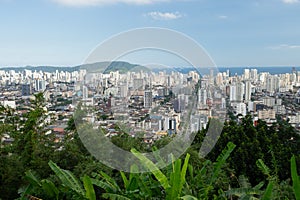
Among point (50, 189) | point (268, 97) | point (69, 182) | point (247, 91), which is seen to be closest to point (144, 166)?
point (69, 182)

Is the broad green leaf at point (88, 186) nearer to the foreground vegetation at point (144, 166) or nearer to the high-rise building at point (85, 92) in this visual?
the foreground vegetation at point (144, 166)

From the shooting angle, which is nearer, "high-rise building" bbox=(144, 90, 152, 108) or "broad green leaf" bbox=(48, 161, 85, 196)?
"broad green leaf" bbox=(48, 161, 85, 196)

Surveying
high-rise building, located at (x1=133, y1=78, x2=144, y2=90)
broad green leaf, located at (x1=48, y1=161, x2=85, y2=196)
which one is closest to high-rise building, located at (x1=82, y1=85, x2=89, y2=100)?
high-rise building, located at (x1=133, y1=78, x2=144, y2=90)

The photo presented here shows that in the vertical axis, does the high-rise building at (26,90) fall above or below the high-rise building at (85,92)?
below

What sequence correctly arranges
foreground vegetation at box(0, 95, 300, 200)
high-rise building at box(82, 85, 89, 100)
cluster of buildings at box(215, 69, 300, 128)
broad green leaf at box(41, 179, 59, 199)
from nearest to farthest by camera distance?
foreground vegetation at box(0, 95, 300, 200) → broad green leaf at box(41, 179, 59, 199) → high-rise building at box(82, 85, 89, 100) → cluster of buildings at box(215, 69, 300, 128)

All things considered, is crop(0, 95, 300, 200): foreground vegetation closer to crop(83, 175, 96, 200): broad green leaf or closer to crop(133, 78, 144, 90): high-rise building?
crop(83, 175, 96, 200): broad green leaf

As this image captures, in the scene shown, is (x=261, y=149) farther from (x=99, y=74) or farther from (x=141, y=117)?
(x=99, y=74)

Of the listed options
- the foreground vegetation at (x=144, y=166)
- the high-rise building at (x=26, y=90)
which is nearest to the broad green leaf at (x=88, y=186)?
the foreground vegetation at (x=144, y=166)

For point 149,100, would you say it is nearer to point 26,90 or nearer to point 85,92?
point 85,92

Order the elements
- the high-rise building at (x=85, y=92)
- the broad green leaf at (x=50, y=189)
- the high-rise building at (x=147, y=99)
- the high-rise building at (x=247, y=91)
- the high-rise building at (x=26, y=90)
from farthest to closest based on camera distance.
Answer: the high-rise building at (x=247, y=91) → the high-rise building at (x=26, y=90) → the high-rise building at (x=147, y=99) → the high-rise building at (x=85, y=92) → the broad green leaf at (x=50, y=189)
